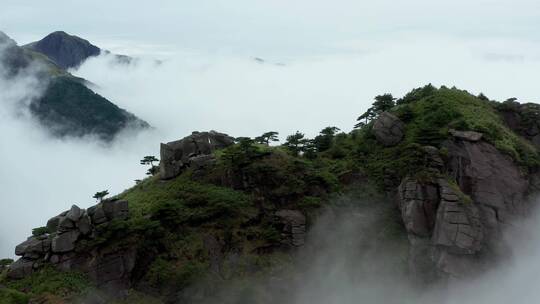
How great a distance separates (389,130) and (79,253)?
31.2m

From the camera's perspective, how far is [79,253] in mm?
33625

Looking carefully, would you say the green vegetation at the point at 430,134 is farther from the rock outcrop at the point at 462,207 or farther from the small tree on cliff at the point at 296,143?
the small tree on cliff at the point at 296,143

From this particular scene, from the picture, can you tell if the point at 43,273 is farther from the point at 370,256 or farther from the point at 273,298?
the point at 370,256

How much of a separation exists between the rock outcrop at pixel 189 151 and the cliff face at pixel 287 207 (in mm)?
107

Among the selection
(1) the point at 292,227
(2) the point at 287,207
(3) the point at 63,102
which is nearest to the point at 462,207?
(1) the point at 292,227

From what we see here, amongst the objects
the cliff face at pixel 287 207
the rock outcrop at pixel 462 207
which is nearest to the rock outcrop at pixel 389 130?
the cliff face at pixel 287 207

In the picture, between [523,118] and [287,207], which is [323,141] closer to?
[287,207]

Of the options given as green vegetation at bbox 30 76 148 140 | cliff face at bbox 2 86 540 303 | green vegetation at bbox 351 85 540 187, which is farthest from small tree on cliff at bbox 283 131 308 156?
green vegetation at bbox 30 76 148 140

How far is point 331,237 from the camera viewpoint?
128 ft

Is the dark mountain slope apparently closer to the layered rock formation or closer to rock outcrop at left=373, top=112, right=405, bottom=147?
rock outcrop at left=373, top=112, right=405, bottom=147

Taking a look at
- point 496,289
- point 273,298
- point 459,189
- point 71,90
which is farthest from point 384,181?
point 71,90

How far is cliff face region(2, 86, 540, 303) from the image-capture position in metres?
34.1

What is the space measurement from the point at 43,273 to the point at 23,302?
2705 millimetres

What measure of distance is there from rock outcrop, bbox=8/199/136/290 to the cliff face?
0.26 feet
